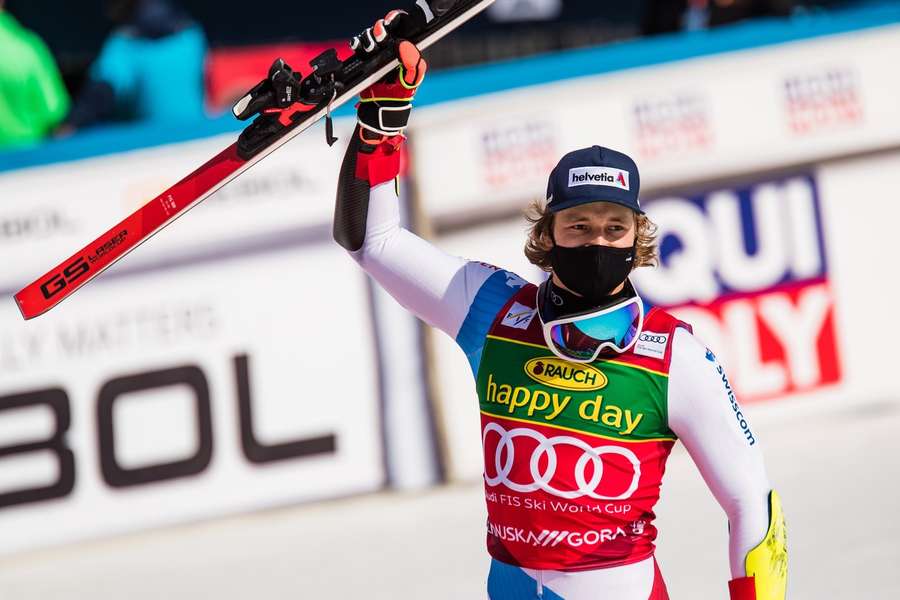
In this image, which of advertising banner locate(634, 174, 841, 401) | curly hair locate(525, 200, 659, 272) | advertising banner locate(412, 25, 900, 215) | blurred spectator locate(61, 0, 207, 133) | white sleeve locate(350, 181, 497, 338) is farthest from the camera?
blurred spectator locate(61, 0, 207, 133)

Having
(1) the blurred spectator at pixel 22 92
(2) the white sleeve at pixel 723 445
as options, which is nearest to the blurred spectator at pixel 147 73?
(1) the blurred spectator at pixel 22 92

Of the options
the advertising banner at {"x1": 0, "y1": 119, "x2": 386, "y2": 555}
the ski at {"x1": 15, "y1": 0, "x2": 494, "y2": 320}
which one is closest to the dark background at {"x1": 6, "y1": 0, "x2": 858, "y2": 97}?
the advertising banner at {"x1": 0, "y1": 119, "x2": 386, "y2": 555}

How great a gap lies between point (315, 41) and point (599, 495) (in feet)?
23.0

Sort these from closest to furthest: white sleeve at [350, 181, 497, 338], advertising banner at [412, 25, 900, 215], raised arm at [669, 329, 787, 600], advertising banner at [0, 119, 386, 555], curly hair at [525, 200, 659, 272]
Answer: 1. raised arm at [669, 329, 787, 600]
2. curly hair at [525, 200, 659, 272]
3. white sleeve at [350, 181, 497, 338]
4. advertising banner at [0, 119, 386, 555]
5. advertising banner at [412, 25, 900, 215]

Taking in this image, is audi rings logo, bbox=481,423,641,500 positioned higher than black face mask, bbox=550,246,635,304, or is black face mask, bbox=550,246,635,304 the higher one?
black face mask, bbox=550,246,635,304

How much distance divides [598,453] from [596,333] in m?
0.24

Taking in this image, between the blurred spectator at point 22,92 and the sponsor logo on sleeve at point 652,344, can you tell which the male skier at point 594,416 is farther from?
the blurred spectator at point 22,92

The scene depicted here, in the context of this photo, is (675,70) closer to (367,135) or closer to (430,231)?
(430,231)

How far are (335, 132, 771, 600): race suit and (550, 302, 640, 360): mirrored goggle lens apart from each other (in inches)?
1.3

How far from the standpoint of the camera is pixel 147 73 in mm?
6180

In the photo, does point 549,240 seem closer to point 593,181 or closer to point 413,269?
point 593,181

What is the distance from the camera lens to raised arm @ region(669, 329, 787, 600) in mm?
2475

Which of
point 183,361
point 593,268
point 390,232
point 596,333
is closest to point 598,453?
point 596,333

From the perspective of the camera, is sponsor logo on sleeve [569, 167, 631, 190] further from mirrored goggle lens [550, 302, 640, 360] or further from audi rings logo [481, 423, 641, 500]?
audi rings logo [481, 423, 641, 500]
